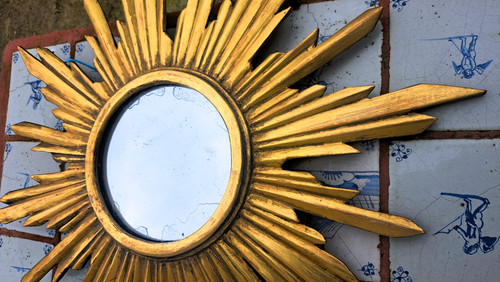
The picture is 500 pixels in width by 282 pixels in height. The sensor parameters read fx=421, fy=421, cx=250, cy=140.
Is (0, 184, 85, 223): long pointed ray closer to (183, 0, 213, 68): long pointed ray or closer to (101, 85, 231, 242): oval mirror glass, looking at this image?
(101, 85, 231, 242): oval mirror glass

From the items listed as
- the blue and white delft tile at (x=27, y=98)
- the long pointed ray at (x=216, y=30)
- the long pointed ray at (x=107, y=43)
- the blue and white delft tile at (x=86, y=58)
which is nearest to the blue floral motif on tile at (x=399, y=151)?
the long pointed ray at (x=216, y=30)

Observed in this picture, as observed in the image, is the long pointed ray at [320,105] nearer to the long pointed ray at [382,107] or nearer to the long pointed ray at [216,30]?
the long pointed ray at [382,107]

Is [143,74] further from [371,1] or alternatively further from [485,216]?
[485,216]

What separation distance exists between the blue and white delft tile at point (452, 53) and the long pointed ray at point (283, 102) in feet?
0.46

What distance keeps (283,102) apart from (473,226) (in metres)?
0.36

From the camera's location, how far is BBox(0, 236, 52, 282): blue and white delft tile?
41.5 inches

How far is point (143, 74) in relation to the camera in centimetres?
83

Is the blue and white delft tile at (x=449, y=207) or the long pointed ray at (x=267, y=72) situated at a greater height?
the long pointed ray at (x=267, y=72)

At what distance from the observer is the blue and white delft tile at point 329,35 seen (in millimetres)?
748

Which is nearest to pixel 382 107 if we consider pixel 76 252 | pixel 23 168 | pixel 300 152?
pixel 300 152

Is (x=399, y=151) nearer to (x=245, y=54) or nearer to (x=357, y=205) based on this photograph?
(x=357, y=205)

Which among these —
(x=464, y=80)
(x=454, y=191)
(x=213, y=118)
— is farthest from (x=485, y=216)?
(x=213, y=118)

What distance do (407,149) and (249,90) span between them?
0.95ft

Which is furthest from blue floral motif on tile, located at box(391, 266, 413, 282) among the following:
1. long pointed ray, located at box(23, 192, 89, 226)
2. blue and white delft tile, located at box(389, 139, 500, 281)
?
long pointed ray, located at box(23, 192, 89, 226)
